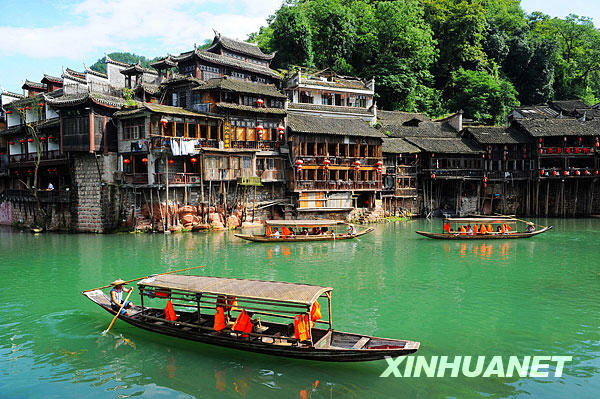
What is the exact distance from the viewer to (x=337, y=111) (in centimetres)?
5131

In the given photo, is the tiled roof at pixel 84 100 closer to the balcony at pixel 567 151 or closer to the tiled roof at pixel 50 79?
the tiled roof at pixel 50 79

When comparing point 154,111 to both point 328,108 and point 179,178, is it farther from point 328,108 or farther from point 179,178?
point 328,108

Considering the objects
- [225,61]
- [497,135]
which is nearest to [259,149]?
[225,61]

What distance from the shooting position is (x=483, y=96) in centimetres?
5809

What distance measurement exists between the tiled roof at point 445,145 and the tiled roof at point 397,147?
33.4 inches

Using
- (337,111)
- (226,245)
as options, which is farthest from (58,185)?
(337,111)

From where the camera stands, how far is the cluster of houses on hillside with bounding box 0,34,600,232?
120 ft

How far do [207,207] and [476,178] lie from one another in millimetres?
29443

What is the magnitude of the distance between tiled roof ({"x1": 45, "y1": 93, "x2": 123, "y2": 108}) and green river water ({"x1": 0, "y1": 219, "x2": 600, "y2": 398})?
1200cm

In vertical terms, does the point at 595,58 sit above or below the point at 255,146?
above

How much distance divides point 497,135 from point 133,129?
37877 millimetres

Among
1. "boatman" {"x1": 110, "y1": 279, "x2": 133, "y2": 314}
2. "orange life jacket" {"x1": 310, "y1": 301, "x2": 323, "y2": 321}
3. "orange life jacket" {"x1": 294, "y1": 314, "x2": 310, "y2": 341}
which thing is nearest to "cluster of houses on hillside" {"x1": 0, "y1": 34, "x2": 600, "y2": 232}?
"boatman" {"x1": 110, "y1": 279, "x2": 133, "y2": 314}

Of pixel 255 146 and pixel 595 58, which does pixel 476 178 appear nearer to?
pixel 255 146

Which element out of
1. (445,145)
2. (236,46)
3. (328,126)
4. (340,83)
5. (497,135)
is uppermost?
(236,46)
